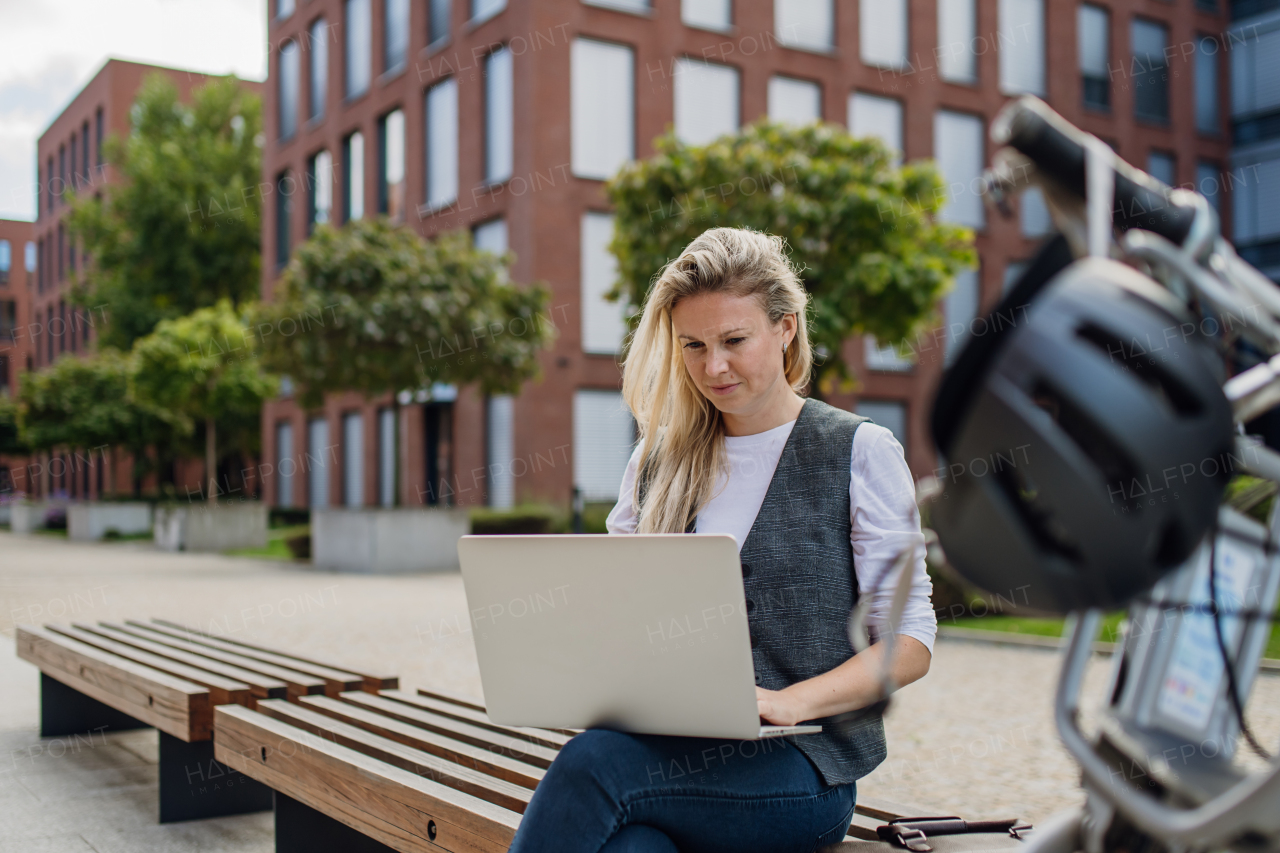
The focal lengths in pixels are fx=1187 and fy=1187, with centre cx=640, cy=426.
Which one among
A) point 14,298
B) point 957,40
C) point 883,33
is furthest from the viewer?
point 14,298

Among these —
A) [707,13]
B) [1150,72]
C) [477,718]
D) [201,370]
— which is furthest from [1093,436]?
[1150,72]

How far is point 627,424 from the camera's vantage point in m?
22.1

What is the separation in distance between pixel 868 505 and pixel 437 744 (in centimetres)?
140

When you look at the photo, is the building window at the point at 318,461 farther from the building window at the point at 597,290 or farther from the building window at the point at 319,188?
the building window at the point at 597,290

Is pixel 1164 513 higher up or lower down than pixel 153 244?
lower down

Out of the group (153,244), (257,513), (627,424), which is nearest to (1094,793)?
(627,424)

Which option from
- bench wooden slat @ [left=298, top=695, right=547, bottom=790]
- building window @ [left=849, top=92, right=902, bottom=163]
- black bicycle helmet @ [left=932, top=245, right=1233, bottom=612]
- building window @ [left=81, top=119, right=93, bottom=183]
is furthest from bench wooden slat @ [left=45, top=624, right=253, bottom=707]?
building window @ [left=81, top=119, right=93, bottom=183]

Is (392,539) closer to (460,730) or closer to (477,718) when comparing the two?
(477,718)

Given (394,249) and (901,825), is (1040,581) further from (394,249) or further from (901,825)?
(394,249)

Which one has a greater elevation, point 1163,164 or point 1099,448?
point 1163,164

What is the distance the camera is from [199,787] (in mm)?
4441

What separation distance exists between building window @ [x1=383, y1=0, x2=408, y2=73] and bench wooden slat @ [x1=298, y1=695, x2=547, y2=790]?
79.8ft


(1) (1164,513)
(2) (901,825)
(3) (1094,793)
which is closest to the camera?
(1) (1164,513)

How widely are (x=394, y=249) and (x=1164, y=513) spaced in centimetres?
1649
